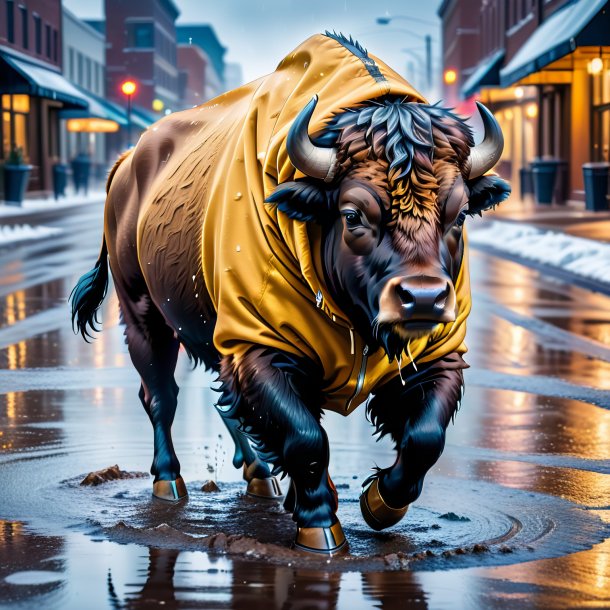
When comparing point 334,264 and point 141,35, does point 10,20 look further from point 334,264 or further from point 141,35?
point 141,35

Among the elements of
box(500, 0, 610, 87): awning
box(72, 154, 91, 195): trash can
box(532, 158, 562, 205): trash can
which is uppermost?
box(500, 0, 610, 87): awning

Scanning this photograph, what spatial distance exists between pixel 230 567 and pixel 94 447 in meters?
2.68

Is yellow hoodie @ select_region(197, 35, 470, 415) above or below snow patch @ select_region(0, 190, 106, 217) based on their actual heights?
below

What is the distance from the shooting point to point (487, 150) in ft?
16.3

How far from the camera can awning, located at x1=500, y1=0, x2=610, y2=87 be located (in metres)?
27.3

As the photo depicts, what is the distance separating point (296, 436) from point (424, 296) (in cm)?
89

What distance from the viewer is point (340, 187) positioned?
477 cm

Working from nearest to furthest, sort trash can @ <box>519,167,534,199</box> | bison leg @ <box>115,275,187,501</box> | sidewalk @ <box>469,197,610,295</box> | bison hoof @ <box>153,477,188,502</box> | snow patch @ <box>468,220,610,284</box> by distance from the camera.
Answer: bison hoof @ <box>153,477,188,502</box> < bison leg @ <box>115,275,187,501</box> < sidewalk @ <box>469,197,610,295</box> < snow patch @ <box>468,220,610,284</box> < trash can @ <box>519,167,534,199</box>

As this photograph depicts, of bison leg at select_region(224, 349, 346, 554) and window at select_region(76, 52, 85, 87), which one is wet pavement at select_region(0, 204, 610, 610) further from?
window at select_region(76, 52, 85, 87)

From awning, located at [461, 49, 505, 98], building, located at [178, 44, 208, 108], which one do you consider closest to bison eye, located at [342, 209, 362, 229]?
awning, located at [461, 49, 505, 98]

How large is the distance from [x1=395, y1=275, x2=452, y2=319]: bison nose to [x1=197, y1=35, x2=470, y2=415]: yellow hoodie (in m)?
0.52

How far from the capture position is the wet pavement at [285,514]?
455cm

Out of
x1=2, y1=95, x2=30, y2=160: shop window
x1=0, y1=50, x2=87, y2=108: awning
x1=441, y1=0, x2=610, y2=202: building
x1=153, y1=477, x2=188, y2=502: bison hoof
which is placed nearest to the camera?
x1=153, y1=477, x2=188, y2=502: bison hoof

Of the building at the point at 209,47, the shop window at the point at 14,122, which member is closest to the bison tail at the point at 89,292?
the shop window at the point at 14,122
